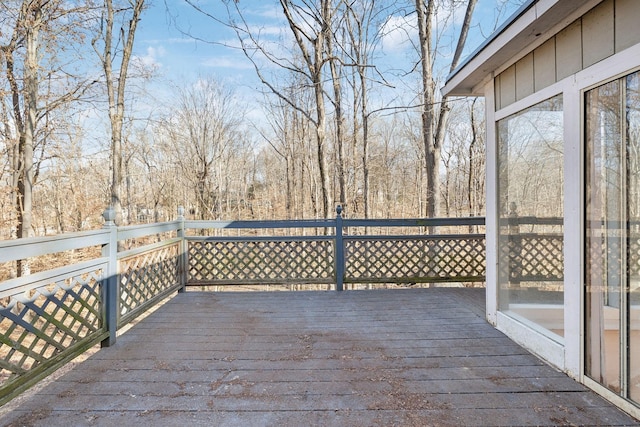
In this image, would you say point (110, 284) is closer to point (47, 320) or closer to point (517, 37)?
point (47, 320)

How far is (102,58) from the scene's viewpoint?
896 centimetres

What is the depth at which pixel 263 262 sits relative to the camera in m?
4.93

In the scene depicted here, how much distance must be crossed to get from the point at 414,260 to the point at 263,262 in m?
2.18

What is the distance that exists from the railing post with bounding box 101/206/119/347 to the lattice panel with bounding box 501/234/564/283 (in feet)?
11.6

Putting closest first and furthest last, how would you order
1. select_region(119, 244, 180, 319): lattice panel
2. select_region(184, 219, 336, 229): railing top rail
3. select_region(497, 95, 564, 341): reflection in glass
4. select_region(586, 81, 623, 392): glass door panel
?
select_region(586, 81, 623, 392): glass door panel, select_region(497, 95, 564, 341): reflection in glass, select_region(119, 244, 180, 319): lattice panel, select_region(184, 219, 336, 229): railing top rail

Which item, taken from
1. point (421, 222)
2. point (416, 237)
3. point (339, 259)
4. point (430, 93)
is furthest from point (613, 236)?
point (430, 93)

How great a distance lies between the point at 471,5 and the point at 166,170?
42.9 feet

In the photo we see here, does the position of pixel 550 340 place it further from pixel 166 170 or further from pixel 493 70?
pixel 166 170

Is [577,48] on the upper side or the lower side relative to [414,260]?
upper

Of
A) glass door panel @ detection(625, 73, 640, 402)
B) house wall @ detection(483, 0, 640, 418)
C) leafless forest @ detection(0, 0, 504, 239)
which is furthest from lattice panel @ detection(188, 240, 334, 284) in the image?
glass door panel @ detection(625, 73, 640, 402)

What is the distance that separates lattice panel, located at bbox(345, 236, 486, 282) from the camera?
15.9 feet

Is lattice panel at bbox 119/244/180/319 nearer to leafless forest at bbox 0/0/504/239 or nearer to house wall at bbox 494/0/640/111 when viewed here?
leafless forest at bbox 0/0/504/239

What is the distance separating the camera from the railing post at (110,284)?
9.80 feet

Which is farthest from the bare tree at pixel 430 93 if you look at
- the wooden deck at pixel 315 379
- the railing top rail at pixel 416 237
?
the wooden deck at pixel 315 379
